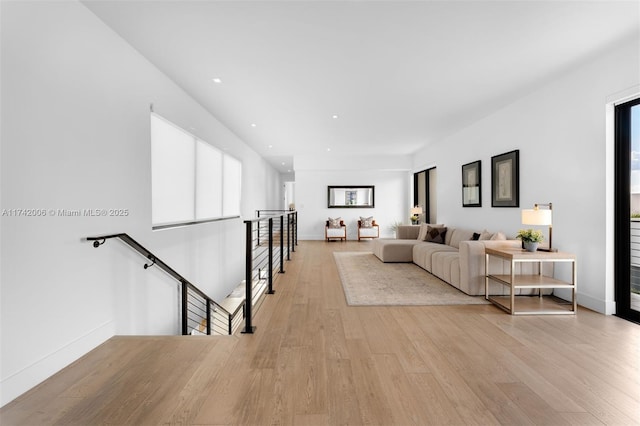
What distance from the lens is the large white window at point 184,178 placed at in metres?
3.66

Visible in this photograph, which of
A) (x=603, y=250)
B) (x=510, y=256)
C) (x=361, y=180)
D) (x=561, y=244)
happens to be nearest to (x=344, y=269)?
(x=510, y=256)

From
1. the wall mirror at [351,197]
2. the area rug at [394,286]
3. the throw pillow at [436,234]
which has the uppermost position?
the wall mirror at [351,197]

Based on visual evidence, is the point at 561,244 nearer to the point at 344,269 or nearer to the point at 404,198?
the point at 344,269

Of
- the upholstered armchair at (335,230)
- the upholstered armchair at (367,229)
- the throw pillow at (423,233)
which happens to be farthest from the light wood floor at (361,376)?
the upholstered armchair at (367,229)

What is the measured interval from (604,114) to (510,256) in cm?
174

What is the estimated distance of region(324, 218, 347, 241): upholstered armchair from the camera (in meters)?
9.59

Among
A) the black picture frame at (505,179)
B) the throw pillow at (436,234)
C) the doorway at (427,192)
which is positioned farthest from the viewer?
the doorway at (427,192)

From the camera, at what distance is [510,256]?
3.21 meters

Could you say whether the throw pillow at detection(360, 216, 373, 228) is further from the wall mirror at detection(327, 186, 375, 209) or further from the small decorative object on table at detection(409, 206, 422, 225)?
the small decorative object on table at detection(409, 206, 422, 225)

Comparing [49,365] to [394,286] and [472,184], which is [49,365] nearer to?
[394,286]

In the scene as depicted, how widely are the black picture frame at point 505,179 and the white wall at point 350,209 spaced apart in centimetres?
492

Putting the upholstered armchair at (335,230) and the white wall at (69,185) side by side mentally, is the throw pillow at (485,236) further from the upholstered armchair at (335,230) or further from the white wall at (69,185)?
the upholstered armchair at (335,230)

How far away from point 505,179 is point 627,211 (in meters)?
1.74

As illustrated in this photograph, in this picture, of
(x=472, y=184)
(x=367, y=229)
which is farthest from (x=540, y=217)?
(x=367, y=229)
